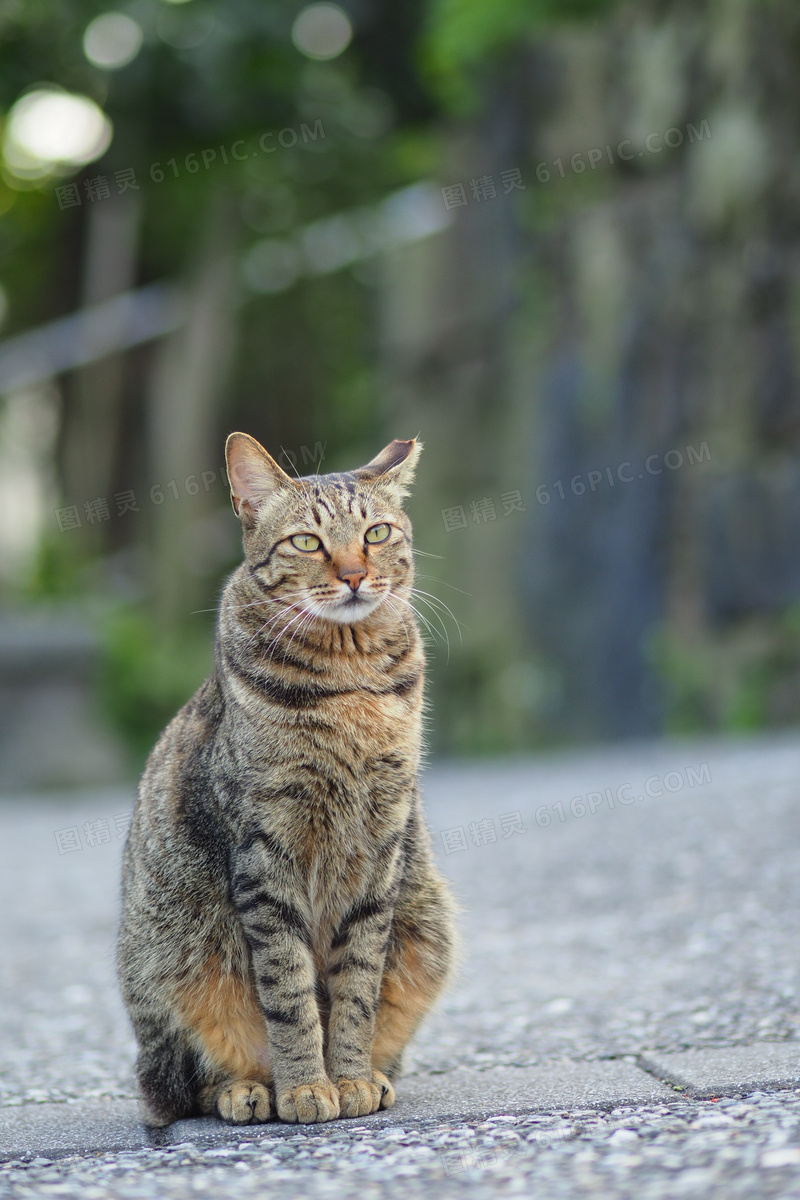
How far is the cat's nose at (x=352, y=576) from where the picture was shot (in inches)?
119

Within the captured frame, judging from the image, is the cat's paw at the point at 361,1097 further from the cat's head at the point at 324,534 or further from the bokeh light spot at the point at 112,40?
the bokeh light spot at the point at 112,40

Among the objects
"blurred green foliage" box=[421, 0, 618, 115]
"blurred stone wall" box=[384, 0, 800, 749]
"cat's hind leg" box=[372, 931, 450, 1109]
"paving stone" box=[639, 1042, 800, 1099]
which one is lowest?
"paving stone" box=[639, 1042, 800, 1099]

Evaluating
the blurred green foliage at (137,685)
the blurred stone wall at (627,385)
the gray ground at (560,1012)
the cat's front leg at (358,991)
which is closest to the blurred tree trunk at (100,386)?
the blurred green foliage at (137,685)

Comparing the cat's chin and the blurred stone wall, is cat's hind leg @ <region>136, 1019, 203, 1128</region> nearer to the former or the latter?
the cat's chin

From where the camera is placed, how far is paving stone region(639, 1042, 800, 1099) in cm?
275

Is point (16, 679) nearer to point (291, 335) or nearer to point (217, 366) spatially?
point (217, 366)

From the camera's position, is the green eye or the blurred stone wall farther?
the blurred stone wall

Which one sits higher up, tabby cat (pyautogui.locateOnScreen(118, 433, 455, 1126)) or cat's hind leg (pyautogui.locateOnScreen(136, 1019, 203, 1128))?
tabby cat (pyautogui.locateOnScreen(118, 433, 455, 1126))

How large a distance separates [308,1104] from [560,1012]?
135 centimetres

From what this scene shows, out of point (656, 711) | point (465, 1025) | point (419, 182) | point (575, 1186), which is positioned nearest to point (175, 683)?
point (656, 711)

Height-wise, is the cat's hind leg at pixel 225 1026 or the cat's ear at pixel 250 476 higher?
the cat's ear at pixel 250 476

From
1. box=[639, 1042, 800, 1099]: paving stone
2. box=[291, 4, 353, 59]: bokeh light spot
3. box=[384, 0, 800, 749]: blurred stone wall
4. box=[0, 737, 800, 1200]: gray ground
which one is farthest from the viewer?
box=[291, 4, 353, 59]: bokeh light spot

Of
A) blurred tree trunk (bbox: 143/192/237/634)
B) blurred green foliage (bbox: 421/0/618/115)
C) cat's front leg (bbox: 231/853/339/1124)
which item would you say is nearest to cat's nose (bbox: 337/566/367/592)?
cat's front leg (bbox: 231/853/339/1124)

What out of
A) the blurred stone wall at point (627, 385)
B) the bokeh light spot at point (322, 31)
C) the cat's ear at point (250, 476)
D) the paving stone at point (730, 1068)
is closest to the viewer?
the paving stone at point (730, 1068)
